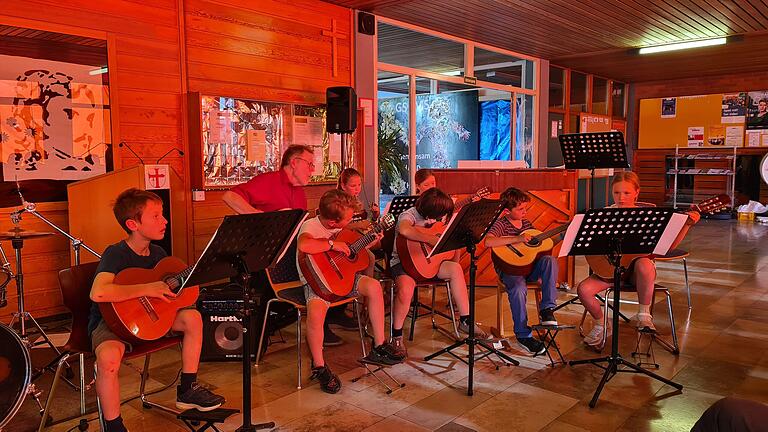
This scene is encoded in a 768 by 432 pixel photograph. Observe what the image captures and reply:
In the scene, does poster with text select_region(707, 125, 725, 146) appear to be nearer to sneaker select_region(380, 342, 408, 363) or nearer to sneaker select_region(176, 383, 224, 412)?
sneaker select_region(380, 342, 408, 363)

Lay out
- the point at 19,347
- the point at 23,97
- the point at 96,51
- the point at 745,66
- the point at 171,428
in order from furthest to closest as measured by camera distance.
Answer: the point at 745,66
the point at 96,51
the point at 23,97
the point at 171,428
the point at 19,347

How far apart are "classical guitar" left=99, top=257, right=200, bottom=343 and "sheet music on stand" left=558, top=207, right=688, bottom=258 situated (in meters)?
1.99

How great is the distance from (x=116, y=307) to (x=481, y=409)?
187 cm

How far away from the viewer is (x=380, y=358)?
11.4 ft

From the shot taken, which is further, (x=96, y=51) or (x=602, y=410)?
(x=96, y=51)

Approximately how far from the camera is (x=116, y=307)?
2.55 meters

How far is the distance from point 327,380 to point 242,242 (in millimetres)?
1222

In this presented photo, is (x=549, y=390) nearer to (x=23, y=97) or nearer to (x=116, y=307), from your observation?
(x=116, y=307)

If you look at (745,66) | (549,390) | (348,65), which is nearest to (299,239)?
(549,390)

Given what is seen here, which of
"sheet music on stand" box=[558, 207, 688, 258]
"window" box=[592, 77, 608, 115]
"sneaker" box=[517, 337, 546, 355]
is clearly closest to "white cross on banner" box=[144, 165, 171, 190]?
"sneaker" box=[517, 337, 546, 355]

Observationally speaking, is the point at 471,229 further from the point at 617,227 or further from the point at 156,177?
the point at 156,177

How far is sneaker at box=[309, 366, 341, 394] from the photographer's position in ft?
10.7

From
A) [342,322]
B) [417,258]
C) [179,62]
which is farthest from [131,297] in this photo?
[179,62]

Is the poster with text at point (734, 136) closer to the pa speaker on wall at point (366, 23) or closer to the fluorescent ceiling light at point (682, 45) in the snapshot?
the fluorescent ceiling light at point (682, 45)
